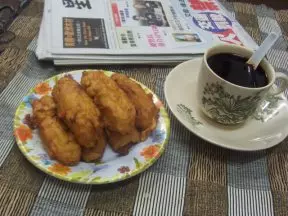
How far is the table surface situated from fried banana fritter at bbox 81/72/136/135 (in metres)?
0.08

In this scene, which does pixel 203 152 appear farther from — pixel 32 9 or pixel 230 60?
pixel 32 9

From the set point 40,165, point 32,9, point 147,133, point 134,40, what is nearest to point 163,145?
point 147,133

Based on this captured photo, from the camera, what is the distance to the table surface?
41cm

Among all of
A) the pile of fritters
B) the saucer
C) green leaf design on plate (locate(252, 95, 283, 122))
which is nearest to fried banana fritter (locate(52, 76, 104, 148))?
the pile of fritters

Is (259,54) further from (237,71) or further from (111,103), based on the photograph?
(111,103)

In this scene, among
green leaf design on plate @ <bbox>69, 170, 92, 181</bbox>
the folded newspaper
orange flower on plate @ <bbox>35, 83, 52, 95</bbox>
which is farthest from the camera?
the folded newspaper

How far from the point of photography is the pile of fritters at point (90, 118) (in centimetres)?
42

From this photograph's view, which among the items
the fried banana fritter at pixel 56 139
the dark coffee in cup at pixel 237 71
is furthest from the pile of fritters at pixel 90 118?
the dark coffee in cup at pixel 237 71

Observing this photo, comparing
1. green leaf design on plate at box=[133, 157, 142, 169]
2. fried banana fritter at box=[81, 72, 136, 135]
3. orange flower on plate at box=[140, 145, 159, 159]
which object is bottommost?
orange flower on plate at box=[140, 145, 159, 159]

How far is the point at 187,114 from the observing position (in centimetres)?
54

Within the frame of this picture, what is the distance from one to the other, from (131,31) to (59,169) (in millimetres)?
351

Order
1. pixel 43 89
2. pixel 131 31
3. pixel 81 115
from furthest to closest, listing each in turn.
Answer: pixel 131 31 → pixel 43 89 → pixel 81 115

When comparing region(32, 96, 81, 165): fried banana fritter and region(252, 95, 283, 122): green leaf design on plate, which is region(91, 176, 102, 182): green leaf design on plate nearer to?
region(32, 96, 81, 165): fried banana fritter

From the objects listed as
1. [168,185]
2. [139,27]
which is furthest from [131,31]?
[168,185]
